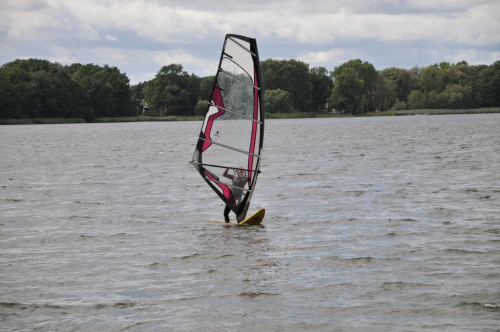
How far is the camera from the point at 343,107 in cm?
16512

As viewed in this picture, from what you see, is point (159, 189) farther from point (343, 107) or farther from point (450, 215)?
point (343, 107)

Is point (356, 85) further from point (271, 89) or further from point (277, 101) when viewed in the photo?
point (277, 101)

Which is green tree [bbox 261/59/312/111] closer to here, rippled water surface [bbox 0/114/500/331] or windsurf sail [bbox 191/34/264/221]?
rippled water surface [bbox 0/114/500/331]

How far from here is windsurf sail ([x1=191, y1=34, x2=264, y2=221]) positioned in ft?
46.2

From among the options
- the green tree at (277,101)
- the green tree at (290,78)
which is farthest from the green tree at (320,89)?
the green tree at (277,101)

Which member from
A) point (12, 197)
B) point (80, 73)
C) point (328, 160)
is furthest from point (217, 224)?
point (80, 73)

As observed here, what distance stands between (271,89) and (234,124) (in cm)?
15103

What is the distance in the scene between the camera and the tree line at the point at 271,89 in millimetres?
128375

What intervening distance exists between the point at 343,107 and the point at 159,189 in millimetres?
145991

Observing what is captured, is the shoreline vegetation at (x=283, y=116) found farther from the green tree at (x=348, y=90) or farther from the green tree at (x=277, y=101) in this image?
the green tree at (x=348, y=90)

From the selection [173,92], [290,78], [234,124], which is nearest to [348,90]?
[290,78]

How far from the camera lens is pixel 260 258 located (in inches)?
453

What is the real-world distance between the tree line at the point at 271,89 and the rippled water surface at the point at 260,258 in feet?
355

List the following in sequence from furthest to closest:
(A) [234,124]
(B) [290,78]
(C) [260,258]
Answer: (B) [290,78], (A) [234,124], (C) [260,258]
